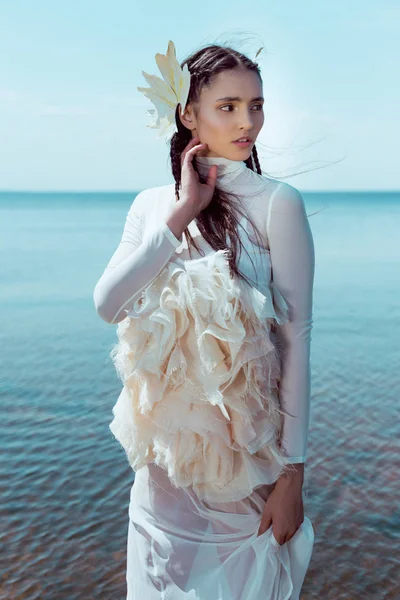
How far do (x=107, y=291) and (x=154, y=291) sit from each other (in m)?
0.12

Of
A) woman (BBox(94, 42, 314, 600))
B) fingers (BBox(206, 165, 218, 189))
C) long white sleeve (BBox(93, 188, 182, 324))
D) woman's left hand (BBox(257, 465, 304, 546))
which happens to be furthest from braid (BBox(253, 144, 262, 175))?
Answer: woman's left hand (BBox(257, 465, 304, 546))

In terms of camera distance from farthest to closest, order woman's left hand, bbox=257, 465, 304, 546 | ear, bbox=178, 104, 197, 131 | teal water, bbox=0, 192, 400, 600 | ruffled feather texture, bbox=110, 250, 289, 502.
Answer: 1. teal water, bbox=0, 192, 400, 600
2. ear, bbox=178, 104, 197, 131
3. woman's left hand, bbox=257, 465, 304, 546
4. ruffled feather texture, bbox=110, 250, 289, 502

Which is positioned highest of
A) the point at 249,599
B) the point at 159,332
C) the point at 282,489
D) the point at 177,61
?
the point at 177,61

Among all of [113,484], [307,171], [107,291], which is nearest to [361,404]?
[113,484]

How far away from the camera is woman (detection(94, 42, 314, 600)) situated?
72.1 inches

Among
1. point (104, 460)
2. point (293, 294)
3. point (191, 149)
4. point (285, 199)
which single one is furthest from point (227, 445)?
point (104, 460)

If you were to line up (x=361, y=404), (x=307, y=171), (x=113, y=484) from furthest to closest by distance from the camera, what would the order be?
1. (x=361, y=404)
2. (x=113, y=484)
3. (x=307, y=171)

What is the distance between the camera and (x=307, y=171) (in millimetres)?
2186

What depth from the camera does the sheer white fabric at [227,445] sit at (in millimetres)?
1860

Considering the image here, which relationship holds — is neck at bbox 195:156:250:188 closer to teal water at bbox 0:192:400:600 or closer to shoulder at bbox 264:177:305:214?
shoulder at bbox 264:177:305:214

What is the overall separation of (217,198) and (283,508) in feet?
2.71

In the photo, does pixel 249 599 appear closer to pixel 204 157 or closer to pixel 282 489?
pixel 282 489

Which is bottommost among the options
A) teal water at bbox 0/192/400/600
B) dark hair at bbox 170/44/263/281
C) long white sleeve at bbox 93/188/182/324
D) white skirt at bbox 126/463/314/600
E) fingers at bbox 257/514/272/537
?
teal water at bbox 0/192/400/600

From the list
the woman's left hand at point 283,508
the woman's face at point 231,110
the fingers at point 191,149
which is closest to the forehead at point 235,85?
the woman's face at point 231,110
